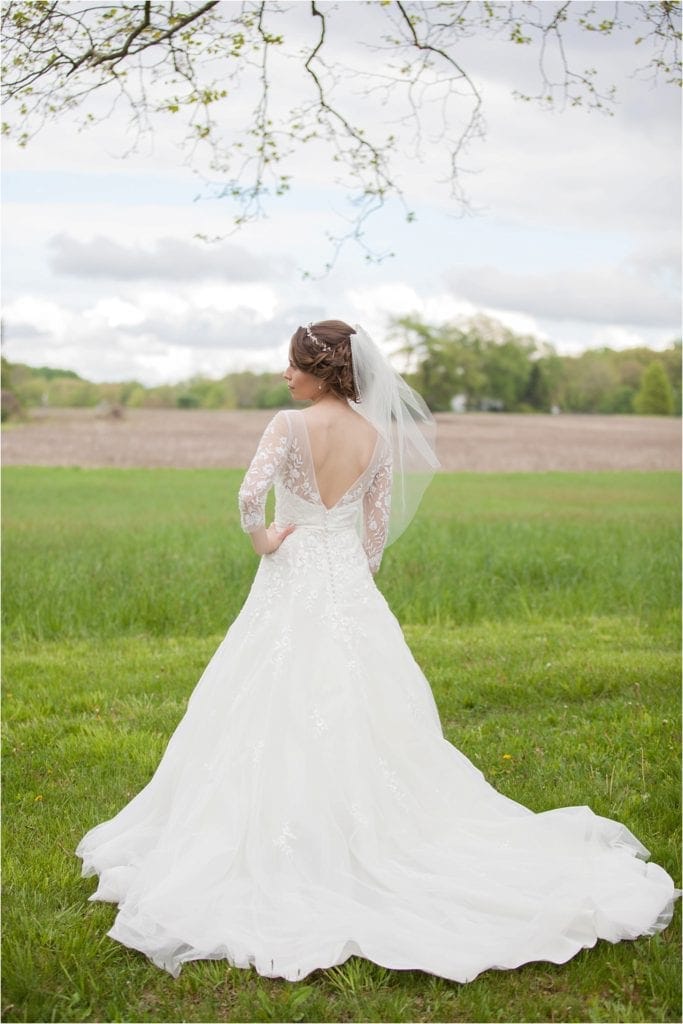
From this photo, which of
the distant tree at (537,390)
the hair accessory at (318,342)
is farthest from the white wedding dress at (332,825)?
the distant tree at (537,390)

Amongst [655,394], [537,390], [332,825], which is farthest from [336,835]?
[537,390]

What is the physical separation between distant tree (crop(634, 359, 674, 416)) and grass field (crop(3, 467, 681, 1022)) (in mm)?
32360

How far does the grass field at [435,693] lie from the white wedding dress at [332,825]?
0.14 meters

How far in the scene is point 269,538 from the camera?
17.9 feet

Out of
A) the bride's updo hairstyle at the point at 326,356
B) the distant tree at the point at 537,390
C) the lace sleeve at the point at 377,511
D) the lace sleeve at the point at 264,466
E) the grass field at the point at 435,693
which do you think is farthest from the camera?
the distant tree at the point at 537,390

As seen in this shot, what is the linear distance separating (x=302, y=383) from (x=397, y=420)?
0.66 metres

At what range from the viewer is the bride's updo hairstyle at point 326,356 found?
210 inches

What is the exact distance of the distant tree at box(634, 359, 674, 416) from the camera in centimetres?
4947

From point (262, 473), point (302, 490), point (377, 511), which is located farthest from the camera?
point (377, 511)

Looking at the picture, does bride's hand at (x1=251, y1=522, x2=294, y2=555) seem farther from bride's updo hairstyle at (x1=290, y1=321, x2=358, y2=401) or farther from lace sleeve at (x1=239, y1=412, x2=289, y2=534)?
bride's updo hairstyle at (x1=290, y1=321, x2=358, y2=401)

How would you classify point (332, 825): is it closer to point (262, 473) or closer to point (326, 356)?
point (262, 473)

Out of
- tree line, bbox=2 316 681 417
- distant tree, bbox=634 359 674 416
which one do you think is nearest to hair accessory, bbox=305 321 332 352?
tree line, bbox=2 316 681 417

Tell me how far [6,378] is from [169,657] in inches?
1640

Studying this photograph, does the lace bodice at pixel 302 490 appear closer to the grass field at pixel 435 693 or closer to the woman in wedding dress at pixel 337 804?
the woman in wedding dress at pixel 337 804
